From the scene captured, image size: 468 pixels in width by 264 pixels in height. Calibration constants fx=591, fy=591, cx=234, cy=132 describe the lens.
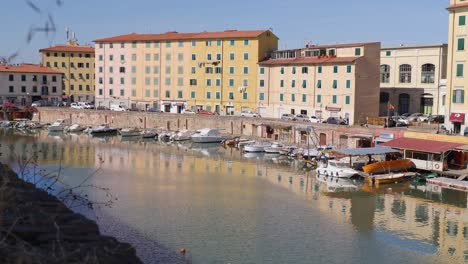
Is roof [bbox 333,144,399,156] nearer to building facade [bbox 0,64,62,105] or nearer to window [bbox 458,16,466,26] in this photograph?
window [bbox 458,16,466,26]

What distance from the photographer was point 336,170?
3900 centimetres

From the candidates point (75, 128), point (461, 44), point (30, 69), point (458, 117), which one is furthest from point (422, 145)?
point (30, 69)

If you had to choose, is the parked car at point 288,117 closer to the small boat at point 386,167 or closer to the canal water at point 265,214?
the canal water at point 265,214

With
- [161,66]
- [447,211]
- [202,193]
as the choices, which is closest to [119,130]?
[161,66]

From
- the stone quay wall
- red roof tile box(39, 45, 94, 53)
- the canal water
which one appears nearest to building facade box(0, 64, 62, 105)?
red roof tile box(39, 45, 94, 53)

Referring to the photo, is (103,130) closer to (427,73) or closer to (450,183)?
(427,73)

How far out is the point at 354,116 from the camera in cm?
5531

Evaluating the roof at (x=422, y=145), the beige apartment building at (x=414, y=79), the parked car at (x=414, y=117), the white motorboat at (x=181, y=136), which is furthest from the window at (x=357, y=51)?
the white motorboat at (x=181, y=136)

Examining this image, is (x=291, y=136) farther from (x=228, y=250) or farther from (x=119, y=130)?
(x=228, y=250)

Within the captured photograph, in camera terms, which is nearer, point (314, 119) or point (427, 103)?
point (314, 119)

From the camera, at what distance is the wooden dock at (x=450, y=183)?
114 feet

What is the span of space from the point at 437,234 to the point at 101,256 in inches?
740

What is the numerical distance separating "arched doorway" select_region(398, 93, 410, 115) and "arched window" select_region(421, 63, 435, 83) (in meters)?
2.46

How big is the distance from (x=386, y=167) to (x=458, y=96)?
33.3ft
